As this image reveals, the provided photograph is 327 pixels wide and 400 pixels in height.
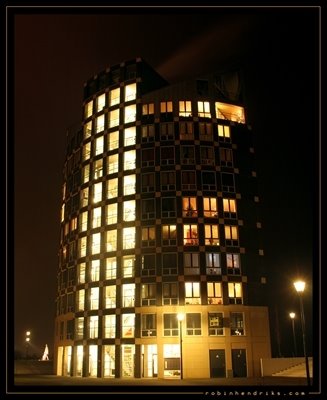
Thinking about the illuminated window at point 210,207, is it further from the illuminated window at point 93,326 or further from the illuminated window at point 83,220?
the illuminated window at point 93,326

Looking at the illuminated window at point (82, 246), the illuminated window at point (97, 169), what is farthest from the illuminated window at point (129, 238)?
the illuminated window at point (97, 169)

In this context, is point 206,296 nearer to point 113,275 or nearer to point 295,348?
point 113,275

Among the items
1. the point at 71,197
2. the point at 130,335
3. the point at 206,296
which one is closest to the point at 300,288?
the point at 206,296

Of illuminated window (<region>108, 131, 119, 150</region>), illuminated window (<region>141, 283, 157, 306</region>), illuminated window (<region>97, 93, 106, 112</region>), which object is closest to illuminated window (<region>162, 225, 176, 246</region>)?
illuminated window (<region>141, 283, 157, 306</region>)

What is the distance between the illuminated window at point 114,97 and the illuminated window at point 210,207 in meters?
19.3

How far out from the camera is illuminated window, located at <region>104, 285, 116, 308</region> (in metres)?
57.4

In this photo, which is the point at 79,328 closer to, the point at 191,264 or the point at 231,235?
the point at 191,264

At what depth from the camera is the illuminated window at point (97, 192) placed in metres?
63.3

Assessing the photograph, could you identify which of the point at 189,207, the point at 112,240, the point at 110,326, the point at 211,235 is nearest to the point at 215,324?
the point at 211,235

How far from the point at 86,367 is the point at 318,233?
49.1 metres

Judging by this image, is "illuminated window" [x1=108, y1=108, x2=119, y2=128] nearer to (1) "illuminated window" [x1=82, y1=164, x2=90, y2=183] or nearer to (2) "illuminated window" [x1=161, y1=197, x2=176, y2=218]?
(1) "illuminated window" [x1=82, y1=164, x2=90, y2=183]

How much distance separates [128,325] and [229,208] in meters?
18.8

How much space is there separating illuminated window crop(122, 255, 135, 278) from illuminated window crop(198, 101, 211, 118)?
20636 mm

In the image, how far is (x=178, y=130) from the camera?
61.0m
